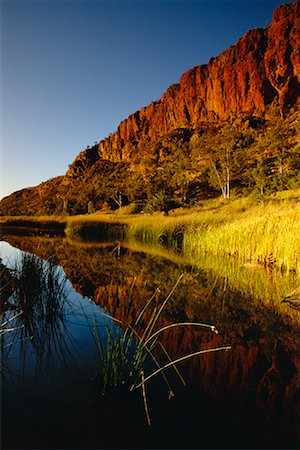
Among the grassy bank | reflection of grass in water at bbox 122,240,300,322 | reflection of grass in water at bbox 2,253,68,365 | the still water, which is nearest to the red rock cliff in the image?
the grassy bank

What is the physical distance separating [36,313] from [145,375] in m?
2.54

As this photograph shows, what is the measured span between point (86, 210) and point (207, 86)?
9048 centimetres

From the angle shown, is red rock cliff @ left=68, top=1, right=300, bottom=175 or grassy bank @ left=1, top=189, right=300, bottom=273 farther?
red rock cliff @ left=68, top=1, right=300, bottom=175

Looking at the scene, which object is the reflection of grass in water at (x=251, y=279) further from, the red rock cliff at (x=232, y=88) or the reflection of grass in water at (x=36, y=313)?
the red rock cliff at (x=232, y=88)

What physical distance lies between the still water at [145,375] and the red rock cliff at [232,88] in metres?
105

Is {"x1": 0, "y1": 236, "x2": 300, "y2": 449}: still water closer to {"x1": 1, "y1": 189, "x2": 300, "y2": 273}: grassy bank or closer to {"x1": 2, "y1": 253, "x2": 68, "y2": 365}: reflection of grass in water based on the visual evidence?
{"x1": 2, "y1": 253, "x2": 68, "y2": 365}: reflection of grass in water

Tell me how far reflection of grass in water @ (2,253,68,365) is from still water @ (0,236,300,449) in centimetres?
2

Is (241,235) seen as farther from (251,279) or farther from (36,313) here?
(36,313)

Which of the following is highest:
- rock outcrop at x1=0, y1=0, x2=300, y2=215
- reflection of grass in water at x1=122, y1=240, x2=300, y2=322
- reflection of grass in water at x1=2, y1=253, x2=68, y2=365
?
rock outcrop at x1=0, y1=0, x2=300, y2=215

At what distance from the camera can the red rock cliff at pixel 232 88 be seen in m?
110

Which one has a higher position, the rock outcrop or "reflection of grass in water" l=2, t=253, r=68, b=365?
the rock outcrop

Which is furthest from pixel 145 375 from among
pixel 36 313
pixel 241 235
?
pixel 241 235

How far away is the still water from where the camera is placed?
2.72 m

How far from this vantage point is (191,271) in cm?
1046
